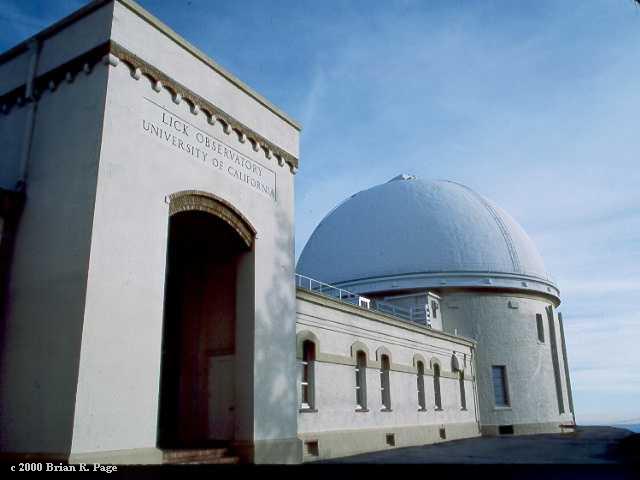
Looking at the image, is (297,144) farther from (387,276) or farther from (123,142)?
(387,276)

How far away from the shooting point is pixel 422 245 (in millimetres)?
28328

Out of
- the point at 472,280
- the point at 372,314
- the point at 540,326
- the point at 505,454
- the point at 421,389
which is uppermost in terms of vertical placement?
the point at 472,280

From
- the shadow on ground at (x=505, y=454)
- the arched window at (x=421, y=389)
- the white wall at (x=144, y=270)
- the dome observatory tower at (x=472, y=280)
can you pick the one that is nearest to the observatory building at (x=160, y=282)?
the white wall at (x=144, y=270)

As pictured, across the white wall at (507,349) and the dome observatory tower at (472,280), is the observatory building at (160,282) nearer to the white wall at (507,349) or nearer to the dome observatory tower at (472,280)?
the dome observatory tower at (472,280)

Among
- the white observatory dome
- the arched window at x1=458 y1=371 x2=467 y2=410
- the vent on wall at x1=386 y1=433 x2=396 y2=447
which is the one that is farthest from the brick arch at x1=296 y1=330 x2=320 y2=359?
the white observatory dome

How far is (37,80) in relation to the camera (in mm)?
10570

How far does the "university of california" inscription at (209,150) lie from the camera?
1048 cm

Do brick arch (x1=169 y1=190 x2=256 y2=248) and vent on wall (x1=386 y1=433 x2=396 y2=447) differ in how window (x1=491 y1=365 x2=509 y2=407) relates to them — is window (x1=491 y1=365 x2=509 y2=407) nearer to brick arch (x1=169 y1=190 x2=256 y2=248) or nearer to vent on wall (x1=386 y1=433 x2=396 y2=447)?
vent on wall (x1=386 y1=433 x2=396 y2=447)

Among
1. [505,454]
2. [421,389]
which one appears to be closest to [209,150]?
[505,454]

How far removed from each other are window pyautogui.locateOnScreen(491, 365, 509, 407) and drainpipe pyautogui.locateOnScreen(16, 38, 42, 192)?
23.2 metres

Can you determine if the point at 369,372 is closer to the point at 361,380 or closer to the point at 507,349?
the point at 361,380

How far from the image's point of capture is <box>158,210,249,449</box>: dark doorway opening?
39.8 feet

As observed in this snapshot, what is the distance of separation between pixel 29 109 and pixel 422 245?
20.8 metres

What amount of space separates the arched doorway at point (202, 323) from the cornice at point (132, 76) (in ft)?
6.00
